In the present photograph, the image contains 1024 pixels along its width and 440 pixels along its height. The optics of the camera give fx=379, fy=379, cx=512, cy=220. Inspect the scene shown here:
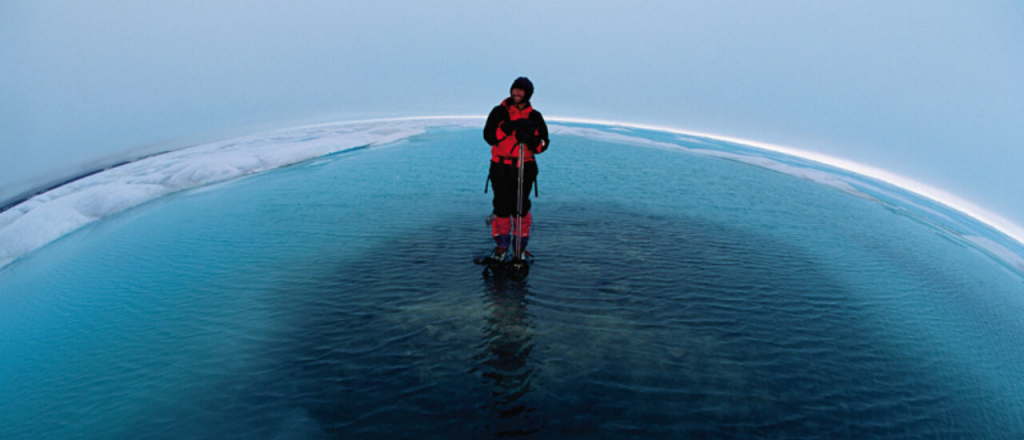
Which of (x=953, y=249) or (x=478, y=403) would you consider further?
(x=953, y=249)

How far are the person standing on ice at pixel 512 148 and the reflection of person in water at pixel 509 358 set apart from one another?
1385 millimetres

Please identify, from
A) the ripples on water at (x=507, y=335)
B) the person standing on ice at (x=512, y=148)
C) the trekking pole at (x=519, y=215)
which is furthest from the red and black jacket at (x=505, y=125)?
the ripples on water at (x=507, y=335)

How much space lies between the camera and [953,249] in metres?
11.9

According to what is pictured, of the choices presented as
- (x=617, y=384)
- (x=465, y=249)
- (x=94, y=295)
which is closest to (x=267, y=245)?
(x=94, y=295)

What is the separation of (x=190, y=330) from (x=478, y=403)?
4.76m

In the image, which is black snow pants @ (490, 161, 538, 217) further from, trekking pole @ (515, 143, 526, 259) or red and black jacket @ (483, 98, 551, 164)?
red and black jacket @ (483, 98, 551, 164)

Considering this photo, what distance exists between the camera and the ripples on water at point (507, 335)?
3758mm

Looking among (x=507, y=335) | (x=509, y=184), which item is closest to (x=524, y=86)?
(x=509, y=184)

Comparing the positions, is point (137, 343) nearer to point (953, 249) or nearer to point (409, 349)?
point (409, 349)

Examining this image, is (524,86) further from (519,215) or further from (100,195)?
(100,195)

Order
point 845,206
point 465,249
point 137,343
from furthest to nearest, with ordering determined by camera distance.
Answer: point 845,206
point 465,249
point 137,343

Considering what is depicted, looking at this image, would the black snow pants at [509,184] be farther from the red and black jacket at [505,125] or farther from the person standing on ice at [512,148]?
the red and black jacket at [505,125]

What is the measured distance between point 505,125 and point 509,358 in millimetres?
3680

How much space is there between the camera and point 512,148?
655 cm
